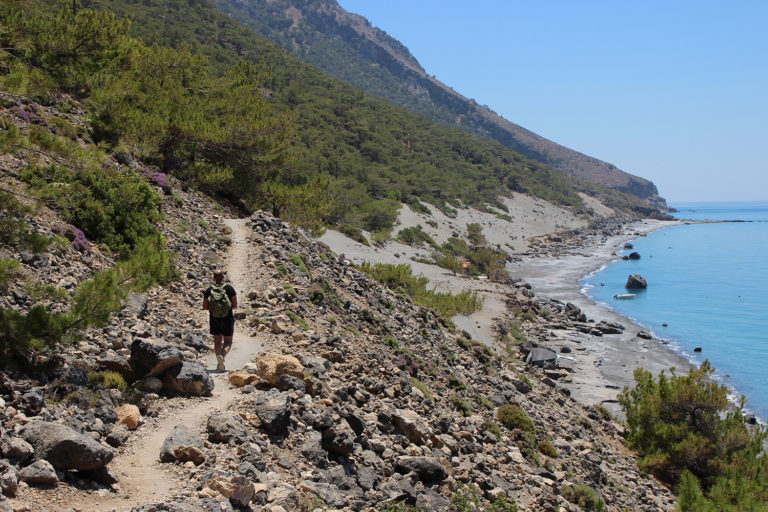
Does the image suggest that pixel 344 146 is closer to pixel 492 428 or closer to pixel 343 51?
pixel 492 428

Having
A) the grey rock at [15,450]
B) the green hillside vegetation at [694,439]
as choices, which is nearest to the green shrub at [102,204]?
the grey rock at [15,450]

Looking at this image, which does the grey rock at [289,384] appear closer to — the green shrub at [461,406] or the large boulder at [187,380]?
the large boulder at [187,380]

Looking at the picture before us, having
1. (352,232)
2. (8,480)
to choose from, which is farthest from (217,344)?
(352,232)

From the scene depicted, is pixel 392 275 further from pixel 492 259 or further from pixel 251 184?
pixel 492 259

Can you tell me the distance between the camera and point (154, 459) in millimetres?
6145

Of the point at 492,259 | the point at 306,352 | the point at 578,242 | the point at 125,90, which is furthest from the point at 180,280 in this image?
the point at 578,242

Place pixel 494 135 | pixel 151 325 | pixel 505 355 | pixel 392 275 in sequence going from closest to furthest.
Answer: pixel 151 325
pixel 505 355
pixel 392 275
pixel 494 135

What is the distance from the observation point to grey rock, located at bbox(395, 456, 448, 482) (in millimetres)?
8344

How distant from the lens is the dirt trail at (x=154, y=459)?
5.20 metres

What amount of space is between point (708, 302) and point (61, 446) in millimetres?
53612

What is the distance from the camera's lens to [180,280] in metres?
12.1

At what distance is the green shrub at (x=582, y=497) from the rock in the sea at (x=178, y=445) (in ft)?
26.3

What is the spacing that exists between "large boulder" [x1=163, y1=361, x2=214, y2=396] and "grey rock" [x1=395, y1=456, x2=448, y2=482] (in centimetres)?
320

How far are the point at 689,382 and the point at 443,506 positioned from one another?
11.8 meters
